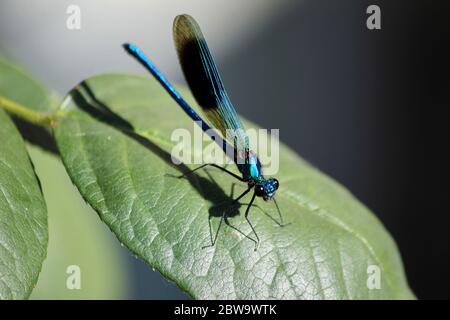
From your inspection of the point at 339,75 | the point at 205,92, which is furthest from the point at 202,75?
the point at 339,75

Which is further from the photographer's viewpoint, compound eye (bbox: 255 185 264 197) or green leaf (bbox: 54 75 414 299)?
compound eye (bbox: 255 185 264 197)

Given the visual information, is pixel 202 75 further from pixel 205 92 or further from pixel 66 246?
pixel 66 246

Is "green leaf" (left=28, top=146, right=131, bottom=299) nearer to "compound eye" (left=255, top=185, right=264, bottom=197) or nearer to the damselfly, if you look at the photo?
the damselfly

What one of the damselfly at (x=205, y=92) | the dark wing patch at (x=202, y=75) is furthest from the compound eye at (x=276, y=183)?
the dark wing patch at (x=202, y=75)

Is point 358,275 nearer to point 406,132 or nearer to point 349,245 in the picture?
point 349,245

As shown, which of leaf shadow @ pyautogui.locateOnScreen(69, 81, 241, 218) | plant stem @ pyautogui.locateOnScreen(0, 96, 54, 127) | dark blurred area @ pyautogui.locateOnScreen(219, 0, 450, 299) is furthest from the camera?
dark blurred area @ pyautogui.locateOnScreen(219, 0, 450, 299)

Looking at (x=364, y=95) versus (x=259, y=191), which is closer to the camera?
(x=259, y=191)

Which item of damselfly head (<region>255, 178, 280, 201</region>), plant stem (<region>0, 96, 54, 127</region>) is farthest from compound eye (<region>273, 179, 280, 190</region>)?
plant stem (<region>0, 96, 54, 127</region>)
